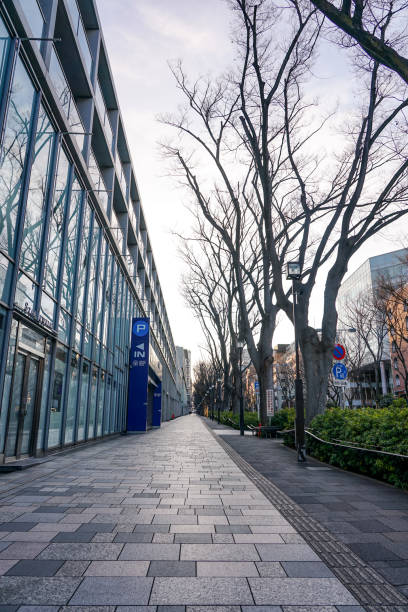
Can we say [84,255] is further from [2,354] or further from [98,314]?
[2,354]

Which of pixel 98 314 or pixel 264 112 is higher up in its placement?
pixel 264 112

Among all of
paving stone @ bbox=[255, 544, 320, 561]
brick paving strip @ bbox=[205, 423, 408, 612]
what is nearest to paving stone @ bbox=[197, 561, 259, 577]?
paving stone @ bbox=[255, 544, 320, 561]

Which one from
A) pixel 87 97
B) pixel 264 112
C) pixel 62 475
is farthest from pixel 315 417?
pixel 87 97

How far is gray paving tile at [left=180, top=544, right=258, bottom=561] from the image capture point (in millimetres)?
3734

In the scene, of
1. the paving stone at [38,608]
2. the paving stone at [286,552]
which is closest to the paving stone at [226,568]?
the paving stone at [286,552]

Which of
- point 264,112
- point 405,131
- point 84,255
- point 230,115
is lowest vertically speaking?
point 84,255

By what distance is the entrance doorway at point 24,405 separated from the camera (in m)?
8.76

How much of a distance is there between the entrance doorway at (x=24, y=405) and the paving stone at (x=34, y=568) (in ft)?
18.0

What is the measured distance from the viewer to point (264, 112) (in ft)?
40.9

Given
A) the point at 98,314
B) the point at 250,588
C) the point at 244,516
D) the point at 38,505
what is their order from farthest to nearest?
the point at 98,314 → the point at 38,505 → the point at 244,516 → the point at 250,588

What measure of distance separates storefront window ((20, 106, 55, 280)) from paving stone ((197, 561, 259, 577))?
23.7 feet

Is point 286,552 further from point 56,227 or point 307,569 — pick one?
point 56,227

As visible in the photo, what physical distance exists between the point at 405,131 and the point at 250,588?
35.6 feet

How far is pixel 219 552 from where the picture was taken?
3.89 m
